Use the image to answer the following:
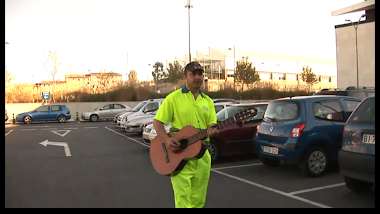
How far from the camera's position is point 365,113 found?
3.88 metres

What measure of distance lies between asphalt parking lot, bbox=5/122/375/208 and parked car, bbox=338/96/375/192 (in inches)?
9.2

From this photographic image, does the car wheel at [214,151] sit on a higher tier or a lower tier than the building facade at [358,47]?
lower

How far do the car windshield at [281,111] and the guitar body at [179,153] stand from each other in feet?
9.70

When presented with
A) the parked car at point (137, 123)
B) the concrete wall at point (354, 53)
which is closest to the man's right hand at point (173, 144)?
the concrete wall at point (354, 53)

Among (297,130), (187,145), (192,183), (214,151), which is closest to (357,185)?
(297,130)

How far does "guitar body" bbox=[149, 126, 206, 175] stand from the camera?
2.95 metres

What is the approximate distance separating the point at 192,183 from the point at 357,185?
Answer: 2.29 m

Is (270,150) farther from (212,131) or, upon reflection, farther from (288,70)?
(212,131)

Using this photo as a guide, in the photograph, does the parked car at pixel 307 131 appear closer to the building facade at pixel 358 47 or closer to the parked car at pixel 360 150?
the building facade at pixel 358 47

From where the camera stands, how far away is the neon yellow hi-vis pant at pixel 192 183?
2.97 metres

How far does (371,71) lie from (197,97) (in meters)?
1.82

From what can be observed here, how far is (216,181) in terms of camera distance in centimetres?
533

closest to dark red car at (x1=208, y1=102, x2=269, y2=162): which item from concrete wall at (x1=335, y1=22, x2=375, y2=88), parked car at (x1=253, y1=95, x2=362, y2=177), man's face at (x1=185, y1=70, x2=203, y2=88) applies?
parked car at (x1=253, y1=95, x2=362, y2=177)

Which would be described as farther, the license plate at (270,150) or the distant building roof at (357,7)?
the license plate at (270,150)
